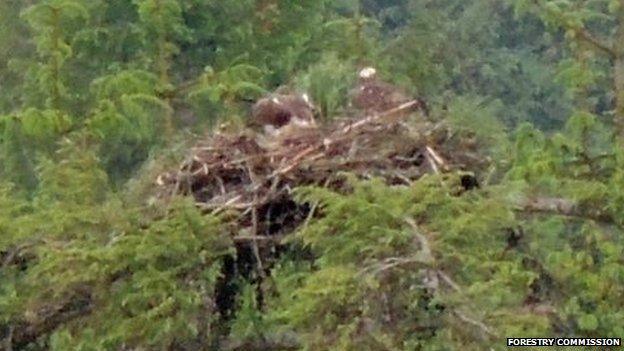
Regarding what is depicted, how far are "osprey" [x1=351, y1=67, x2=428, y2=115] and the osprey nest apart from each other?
0.26 m

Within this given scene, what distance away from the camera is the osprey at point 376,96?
187 inches

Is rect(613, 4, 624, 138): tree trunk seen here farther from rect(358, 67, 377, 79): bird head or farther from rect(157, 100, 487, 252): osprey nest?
rect(358, 67, 377, 79): bird head

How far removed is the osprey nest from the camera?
3.96 metres

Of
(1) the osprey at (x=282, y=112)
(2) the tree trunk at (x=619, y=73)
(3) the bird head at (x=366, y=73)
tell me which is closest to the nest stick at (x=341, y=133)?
(1) the osprey at (x=282, y=112)

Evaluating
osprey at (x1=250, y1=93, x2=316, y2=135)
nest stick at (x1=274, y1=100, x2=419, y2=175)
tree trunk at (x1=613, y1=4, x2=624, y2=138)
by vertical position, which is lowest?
tree trunk at (x1=613, y1=4, x2=624, y2=138)

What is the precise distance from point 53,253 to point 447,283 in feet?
3.87

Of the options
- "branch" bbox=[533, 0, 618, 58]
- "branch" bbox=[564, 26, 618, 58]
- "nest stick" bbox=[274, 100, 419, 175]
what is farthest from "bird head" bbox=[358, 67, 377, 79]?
"branch" bbox=[564, 26, 618, 58]

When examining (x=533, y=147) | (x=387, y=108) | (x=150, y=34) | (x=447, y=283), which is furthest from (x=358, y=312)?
(x=150, y=34)

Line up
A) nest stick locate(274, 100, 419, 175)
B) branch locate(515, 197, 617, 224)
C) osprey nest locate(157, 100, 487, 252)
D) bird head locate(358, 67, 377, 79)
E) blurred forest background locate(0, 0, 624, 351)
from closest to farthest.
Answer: blurred forest background locate(0, 0, 624, 351) → osprey nest locate(157, 100, 487, 252) → nest stick locate(274, 100, 419, 175) → branch locate(515, 197, 617, 224) → bird head locate(358, 67, 377, 79)

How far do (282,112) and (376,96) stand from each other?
347 mm

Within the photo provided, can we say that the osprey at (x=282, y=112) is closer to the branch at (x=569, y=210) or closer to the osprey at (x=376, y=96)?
the osprey at (x=376, y=96)

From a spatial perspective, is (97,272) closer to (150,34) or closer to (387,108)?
(387,108)

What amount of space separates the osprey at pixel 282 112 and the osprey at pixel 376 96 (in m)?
0.18

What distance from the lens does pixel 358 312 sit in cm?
322
